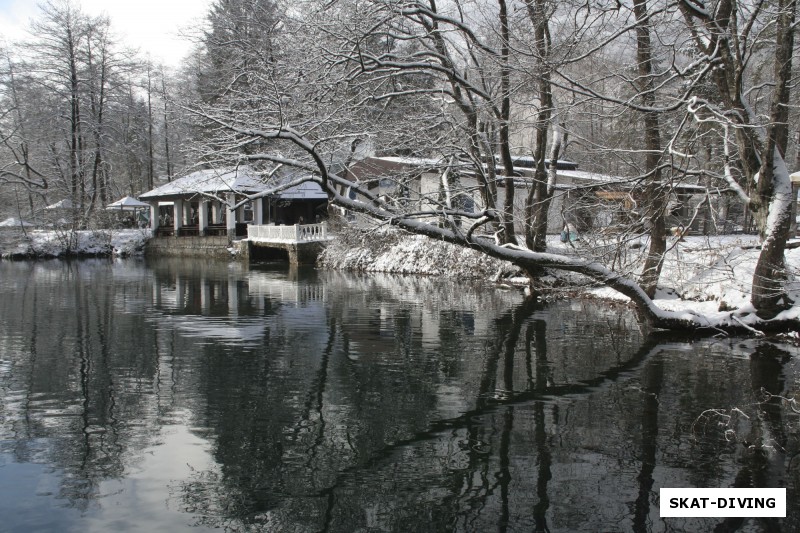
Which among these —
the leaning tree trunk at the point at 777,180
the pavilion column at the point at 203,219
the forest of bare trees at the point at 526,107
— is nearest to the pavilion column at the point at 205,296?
the forest of bare trees at the point at 526,107

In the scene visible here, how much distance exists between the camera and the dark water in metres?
6.00

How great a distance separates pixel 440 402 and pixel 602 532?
3.82m

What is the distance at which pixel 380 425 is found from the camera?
8211mm

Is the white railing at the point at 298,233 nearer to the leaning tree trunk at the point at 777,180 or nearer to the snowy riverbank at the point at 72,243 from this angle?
the snowy riverbank at the point at 72,243

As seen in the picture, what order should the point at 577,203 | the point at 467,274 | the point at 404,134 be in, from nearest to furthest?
the point at 577,203
the point at 404,134
the point at 467,274

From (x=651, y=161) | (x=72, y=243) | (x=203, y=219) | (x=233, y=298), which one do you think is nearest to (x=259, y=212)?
(x=203, y=219)

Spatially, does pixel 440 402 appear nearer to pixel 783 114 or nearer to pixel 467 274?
pixel 783 114

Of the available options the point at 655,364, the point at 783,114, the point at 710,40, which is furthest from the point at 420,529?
the point at 783,114

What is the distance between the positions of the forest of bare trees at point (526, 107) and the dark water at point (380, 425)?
201cm

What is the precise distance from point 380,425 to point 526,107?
14.4 metres

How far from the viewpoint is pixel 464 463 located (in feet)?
22.9

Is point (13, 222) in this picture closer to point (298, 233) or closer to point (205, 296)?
point (298, 233)

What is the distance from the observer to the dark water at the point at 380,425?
6.00 metres

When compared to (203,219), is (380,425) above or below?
below
